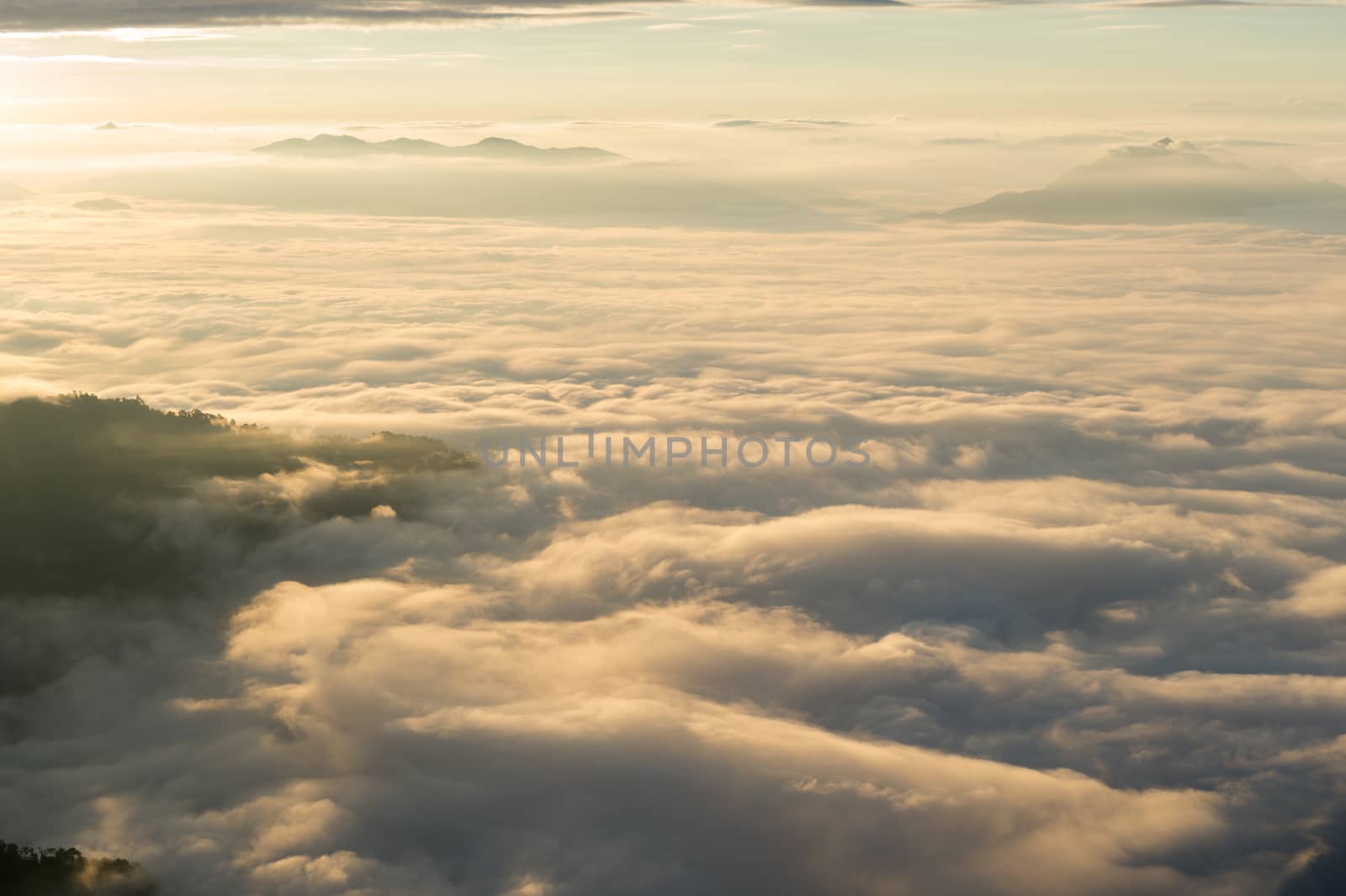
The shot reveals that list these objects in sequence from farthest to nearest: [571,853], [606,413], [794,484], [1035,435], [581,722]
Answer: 1. [606,413]
2. [1035,435]
3. [794,484]
4. [581,722]
5. [571,853]

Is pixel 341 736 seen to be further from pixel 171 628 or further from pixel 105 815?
pixel 171 628


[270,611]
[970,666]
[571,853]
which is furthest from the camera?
[270,611]

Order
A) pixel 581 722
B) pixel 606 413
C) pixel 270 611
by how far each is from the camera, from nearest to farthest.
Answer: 1. pixel 581 722
2. pixel 270 611
3. pixel 606 413

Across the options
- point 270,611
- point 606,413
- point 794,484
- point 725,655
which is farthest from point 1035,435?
point 270,611

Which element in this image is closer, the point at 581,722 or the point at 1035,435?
the point at 581,722

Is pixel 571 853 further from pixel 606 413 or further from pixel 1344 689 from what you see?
pixel 606 413

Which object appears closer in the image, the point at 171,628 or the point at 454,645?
the point at 454,645

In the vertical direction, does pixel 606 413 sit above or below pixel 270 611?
above

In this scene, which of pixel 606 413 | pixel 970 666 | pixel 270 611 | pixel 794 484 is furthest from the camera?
pixel 606 413

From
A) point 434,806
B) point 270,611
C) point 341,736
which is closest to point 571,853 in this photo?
point 434,806

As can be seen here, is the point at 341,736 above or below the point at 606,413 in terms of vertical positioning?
below
